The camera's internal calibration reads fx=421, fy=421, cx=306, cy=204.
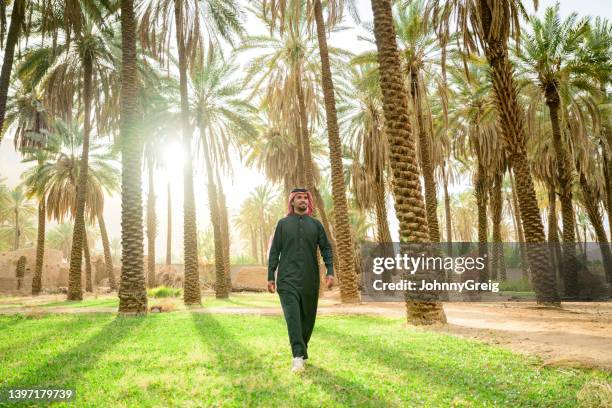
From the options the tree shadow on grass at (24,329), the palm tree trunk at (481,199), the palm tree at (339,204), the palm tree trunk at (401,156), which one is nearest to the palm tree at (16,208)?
the tree shadow on grass at (24,329)

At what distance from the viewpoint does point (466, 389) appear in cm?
412

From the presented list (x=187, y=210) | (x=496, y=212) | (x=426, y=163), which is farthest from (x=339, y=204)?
(x=496, y=212)

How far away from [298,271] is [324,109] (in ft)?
63.2

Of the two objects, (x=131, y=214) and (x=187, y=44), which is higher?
(x=187, y=44)

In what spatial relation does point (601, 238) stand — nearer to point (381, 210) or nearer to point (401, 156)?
point (381, 210)

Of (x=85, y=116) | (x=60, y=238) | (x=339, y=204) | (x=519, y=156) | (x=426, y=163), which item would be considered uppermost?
(x=85, y=116)

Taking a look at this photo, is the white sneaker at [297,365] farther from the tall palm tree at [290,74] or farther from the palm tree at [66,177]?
the palm tree at [66,177]

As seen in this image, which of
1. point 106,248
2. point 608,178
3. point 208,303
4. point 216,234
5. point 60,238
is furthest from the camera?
point 60,238

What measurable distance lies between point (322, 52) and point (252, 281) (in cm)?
2079

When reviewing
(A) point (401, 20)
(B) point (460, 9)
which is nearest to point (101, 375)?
(B) point (460, 9)

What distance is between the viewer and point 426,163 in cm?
1900

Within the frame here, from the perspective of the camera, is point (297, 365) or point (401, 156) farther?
point (401, 156)

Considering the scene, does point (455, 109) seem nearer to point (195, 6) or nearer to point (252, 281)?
point (195, 6)

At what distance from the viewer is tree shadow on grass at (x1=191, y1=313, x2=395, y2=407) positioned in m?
3.82
